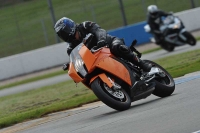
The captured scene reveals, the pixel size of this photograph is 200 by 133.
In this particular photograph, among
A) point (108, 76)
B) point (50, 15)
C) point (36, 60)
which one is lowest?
point (36, 60)

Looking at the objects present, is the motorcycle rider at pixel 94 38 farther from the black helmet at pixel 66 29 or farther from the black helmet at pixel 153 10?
the black helmet at pixel 153 10

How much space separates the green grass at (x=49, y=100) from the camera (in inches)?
490

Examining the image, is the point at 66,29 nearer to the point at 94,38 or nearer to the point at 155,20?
the point at 94,38

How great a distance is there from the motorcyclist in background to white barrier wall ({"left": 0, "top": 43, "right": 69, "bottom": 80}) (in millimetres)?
4443

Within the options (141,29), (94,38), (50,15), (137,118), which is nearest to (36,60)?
(50,15)

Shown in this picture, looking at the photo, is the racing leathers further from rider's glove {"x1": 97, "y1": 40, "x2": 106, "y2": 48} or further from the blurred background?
the blurred background

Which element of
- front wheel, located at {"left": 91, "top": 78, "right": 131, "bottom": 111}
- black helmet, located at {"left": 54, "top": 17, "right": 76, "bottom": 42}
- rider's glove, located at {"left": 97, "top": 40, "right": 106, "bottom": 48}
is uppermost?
black helmet, located at {"left": 54, "top": 17, "right": 76, "bottom": 42}

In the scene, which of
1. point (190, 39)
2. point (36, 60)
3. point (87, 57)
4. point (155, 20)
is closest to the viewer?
point (87, 57)

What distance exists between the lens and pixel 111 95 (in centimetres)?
966

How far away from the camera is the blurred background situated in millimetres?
27391

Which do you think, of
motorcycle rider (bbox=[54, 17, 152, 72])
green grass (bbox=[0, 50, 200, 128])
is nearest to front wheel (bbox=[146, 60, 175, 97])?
motorcycle rider (bbox=[54, 17, 152, 72])

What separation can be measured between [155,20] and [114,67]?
14758 millimetres

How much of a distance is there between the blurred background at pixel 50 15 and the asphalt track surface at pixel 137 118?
14.7m

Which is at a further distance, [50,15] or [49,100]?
[50,15]
